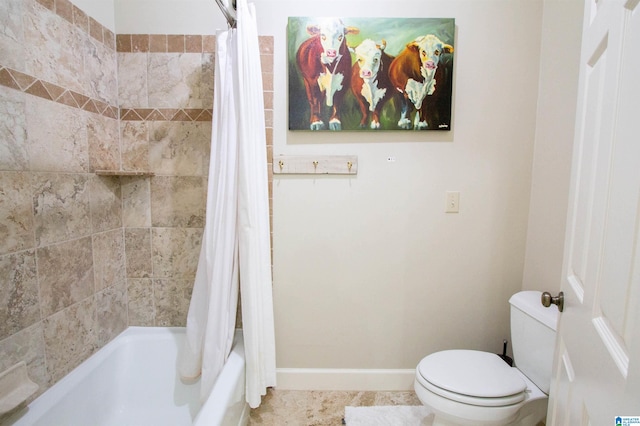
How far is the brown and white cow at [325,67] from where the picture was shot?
58.3 inches

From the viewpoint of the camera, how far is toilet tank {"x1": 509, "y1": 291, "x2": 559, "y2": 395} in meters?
1.20

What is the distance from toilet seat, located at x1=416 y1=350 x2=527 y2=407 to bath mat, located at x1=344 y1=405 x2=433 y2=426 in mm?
400

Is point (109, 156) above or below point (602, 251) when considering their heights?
above

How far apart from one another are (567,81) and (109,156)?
2.31 meters

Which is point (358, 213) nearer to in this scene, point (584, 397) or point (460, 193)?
point (460, 193)

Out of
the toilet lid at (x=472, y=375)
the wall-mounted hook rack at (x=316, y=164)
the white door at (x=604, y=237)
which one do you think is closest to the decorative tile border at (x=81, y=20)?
the wall-mounted hook rack at (x=316, y=164)

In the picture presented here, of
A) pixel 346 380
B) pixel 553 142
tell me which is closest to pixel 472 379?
pixel 346 380

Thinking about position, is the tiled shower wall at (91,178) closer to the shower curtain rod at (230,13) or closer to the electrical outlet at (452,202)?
the shower curtain rod at (230,13)

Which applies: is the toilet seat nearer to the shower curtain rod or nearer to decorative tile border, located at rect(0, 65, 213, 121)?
decorative tile border, located at rect(0, 65, 213, 121)

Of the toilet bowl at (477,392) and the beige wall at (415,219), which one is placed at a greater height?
the beige wall at (415,219)

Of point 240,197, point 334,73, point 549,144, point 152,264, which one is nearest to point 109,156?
point 152,264

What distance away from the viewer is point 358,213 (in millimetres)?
1614

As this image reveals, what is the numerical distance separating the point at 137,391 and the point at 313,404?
0.94m

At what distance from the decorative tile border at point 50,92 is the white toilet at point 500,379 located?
195 centimetres
